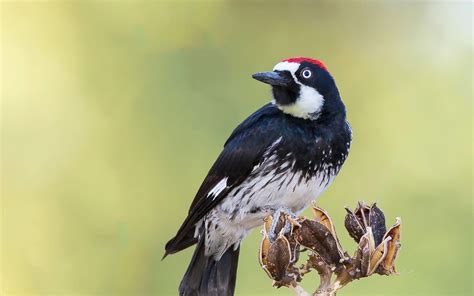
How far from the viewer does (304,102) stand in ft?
12.3

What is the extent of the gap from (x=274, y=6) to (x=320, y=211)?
4104 millimetres

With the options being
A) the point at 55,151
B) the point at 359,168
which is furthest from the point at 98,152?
the point at 359,168

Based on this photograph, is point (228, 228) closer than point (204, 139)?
Yes

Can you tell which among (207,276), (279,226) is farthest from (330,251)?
(207,276)

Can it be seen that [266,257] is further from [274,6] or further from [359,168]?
[274,6]

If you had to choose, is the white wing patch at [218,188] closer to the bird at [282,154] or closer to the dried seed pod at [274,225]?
the bird at [282,154]

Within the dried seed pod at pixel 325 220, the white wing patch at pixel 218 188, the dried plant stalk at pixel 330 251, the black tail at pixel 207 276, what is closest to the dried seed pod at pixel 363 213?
the dried plant stalk at pixel 330 251

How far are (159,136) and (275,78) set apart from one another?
2.32 meters

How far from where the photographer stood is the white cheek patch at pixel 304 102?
375cm

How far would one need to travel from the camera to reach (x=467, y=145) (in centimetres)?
589

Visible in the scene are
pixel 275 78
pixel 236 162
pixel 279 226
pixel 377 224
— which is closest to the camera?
pixel 377 224

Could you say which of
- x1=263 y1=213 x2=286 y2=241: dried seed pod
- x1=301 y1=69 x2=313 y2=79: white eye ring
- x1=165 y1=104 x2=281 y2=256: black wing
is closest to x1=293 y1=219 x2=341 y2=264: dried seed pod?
x1=263 y1=213 x2=286 y2=241: dried seed pod

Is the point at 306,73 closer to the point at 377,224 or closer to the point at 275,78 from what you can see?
the point at 275,78

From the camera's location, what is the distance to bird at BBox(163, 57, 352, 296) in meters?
3.70
